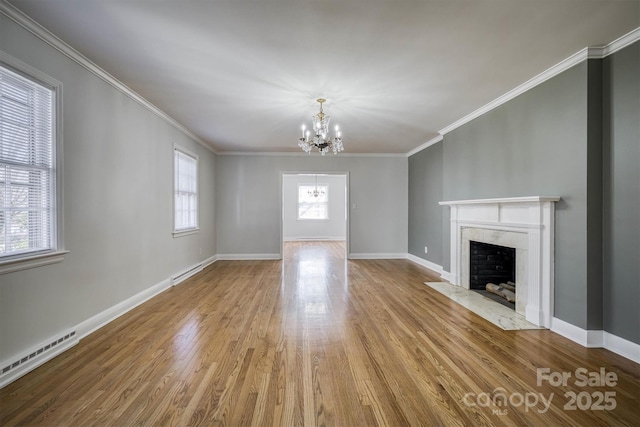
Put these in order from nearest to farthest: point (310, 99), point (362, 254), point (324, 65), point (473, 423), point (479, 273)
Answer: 1. point (473, 423)
2. point (324, 65)
3. point (310, 99)
4. point (479, 273)
5. point (362, 254)

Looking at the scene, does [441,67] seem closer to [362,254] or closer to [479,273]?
[479,273]

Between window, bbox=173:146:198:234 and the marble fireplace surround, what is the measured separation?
4519 millimetres

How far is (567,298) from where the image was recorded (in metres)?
2.69

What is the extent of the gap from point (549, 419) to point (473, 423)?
0.45 m

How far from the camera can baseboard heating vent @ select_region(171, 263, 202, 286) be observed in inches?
177

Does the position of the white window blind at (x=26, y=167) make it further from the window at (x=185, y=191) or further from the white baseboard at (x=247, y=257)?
the white baseboard at (x=247, y=257)

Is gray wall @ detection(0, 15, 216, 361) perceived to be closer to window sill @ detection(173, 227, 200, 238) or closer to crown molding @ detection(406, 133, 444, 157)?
window sill @ detection(173, 227, 200, 238)

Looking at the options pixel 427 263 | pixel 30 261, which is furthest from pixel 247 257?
pixel 30 261

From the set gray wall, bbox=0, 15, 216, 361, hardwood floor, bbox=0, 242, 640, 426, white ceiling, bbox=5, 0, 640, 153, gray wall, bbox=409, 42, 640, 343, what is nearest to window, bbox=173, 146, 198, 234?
gray wall, bbox=0, 15, 216, 361

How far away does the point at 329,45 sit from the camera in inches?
95.0

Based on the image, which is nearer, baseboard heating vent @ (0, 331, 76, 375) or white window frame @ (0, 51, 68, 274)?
baseboard heating vent @ (0, 331, 76, 375)

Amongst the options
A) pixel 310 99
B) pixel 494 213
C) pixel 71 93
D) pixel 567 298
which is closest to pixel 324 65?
pixel 310 99

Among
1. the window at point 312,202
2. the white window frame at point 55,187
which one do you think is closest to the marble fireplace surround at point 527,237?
the white window frame at point 55,187

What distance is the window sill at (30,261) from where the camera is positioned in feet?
6.41
